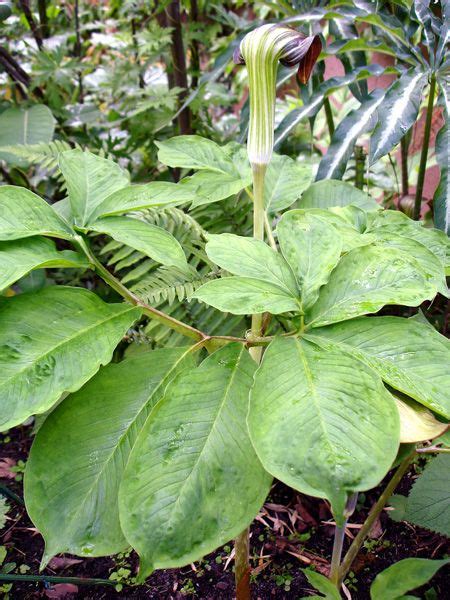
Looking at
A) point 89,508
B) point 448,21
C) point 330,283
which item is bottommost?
point 89,508

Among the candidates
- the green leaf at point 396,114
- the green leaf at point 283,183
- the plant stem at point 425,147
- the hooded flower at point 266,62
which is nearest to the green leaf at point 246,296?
the hooded flower at point 266,62

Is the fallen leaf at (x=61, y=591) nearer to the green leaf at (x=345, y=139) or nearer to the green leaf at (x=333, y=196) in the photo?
the green leaf at (x=333, y=196)

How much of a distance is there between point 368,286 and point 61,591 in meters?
0.84

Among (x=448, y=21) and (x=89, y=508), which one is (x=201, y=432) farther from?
(x=448, y=21)

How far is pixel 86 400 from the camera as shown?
0.71m

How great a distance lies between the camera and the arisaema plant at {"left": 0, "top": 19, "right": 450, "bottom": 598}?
56 cm

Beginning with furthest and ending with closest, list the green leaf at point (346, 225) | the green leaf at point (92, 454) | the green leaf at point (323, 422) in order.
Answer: the green leaf at point (346, 225)
the green leaf at point (92, 454)
the green leaf at point (323, 422)

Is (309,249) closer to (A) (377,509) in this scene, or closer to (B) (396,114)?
(A) (377,509)

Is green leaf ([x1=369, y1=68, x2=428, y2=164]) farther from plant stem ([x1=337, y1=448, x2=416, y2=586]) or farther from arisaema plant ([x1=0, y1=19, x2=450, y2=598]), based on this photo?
plant stem ([x1=337, y1=448, x2=416, y2=586])

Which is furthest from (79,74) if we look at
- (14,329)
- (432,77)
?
(14,329)

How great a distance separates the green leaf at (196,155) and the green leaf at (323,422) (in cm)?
46

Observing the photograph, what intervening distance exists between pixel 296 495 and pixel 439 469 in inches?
15.3

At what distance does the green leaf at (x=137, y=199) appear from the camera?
783mm

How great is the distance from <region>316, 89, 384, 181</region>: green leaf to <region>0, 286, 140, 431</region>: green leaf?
75 centimetres
